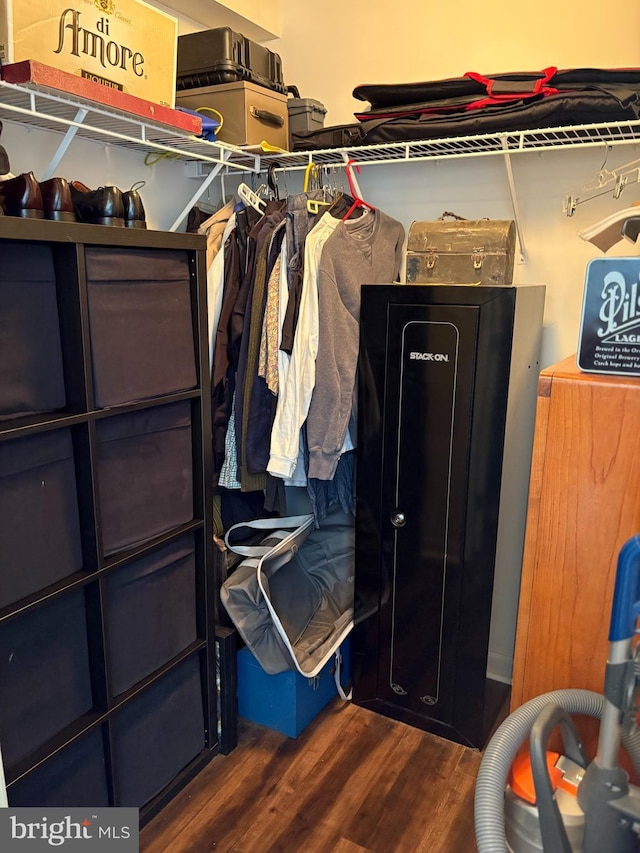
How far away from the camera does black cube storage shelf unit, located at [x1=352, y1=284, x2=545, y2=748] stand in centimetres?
176

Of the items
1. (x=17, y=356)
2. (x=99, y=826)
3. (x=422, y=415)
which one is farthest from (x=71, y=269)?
(x=99, y=826)

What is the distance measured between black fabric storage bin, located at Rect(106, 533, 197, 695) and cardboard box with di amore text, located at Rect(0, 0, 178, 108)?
115cm

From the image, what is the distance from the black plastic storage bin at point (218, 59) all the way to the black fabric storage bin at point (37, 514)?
1299 mm

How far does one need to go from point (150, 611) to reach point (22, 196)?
990 millimetres

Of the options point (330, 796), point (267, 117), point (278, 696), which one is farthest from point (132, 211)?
point (330, 796)

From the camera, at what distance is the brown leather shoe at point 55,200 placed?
4.26 ft

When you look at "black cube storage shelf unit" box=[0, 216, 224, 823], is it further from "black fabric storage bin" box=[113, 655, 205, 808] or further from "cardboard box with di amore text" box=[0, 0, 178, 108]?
"cardboard box with di amore text" box=[0, 0, 178, 108]

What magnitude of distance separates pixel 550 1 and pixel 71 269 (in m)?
1.67

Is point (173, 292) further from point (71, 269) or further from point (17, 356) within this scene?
point (17, 356)

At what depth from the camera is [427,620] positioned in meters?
1.96

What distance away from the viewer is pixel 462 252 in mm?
1876

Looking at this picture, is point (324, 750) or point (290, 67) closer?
point (324, 750)

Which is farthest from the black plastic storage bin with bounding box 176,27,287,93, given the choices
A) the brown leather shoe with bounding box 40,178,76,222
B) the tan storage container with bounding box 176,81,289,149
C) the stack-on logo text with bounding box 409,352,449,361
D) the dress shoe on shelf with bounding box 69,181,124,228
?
the stack-on logo text with bounding box 409,352,449,361

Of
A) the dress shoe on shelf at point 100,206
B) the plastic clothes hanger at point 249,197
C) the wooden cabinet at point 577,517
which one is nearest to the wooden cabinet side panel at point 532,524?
the wooden cabinet at point 577,517
